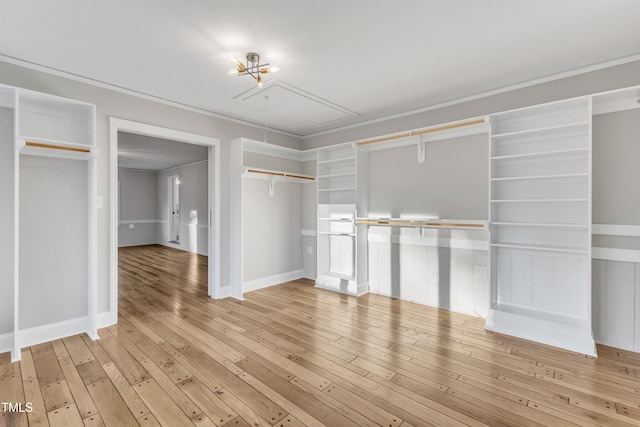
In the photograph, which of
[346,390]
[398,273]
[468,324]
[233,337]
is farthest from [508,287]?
[233,337]

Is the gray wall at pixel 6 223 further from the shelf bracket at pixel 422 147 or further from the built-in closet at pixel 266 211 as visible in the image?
the shelf bracket at pixel 422 147

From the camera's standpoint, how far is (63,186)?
3172 mm

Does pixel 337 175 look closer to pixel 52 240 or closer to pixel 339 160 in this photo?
pixel 339 160

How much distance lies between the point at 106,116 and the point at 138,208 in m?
7.68

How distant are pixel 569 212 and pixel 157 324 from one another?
177 inches

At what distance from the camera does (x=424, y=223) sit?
390cm

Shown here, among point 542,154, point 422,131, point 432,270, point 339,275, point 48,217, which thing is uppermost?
point 422,131

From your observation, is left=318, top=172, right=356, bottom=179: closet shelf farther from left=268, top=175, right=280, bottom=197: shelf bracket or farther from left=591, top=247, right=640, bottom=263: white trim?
left=591, top=247, right=640, bottom=263: white trim

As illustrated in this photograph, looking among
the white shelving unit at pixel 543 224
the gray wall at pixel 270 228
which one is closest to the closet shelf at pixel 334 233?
the gray wall at pixel 270 228

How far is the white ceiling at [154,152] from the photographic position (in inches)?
234

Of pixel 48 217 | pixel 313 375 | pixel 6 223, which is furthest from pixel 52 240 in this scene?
pixel 313 375

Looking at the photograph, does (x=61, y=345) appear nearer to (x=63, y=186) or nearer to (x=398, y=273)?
(x=63, y=186)

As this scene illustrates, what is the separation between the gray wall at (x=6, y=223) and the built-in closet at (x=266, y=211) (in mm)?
2297

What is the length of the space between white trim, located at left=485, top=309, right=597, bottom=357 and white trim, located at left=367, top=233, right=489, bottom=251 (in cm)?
77
